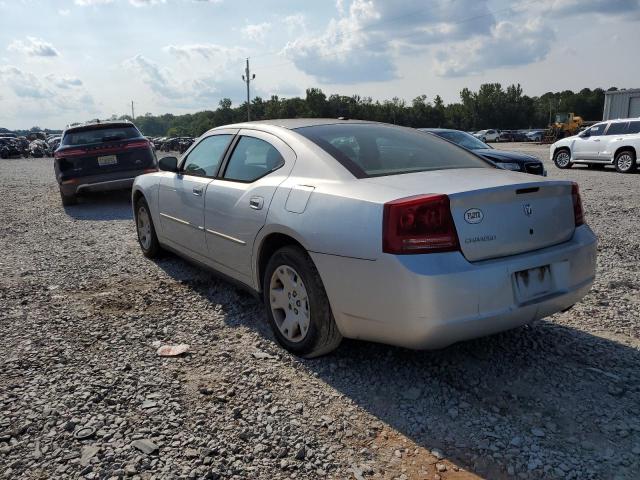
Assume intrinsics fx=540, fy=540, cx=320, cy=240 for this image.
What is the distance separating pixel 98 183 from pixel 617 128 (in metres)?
15.5

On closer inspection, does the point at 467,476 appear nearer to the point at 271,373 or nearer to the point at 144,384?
the point at 271,373

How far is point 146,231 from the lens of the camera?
611 cm

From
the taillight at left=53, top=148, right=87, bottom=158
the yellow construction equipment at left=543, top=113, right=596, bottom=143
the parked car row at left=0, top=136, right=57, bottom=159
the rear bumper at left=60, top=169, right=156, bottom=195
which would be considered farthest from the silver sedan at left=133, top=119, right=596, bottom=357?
the parked car row at left=0, top=136, right=57, bottom=159

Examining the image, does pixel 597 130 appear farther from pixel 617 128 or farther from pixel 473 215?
pixel 473 215

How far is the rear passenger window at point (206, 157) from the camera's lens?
455 centimetres

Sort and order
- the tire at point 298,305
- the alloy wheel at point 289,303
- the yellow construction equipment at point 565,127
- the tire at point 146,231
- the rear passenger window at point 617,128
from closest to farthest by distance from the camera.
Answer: the tire at point 298,305 → the alloy wheel at point 289,303 → the tire at point 146,231 → the rear passenger window at point 617,128 → the yellow construction equipment at point 565,127

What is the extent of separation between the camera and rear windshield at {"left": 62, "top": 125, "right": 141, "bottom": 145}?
1067 cm

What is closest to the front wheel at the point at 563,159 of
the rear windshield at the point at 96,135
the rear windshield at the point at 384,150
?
the rear windshield at the point at 96,135

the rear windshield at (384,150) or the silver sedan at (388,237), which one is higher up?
the rear windshield at (384,150)

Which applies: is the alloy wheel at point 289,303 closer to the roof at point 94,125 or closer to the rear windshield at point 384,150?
the rear windshield at point 384,150

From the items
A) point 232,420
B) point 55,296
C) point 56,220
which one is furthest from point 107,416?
point 56,220

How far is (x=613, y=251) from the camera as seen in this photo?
6047mm

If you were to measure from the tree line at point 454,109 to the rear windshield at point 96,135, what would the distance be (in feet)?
291

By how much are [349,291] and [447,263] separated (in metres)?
0.57
